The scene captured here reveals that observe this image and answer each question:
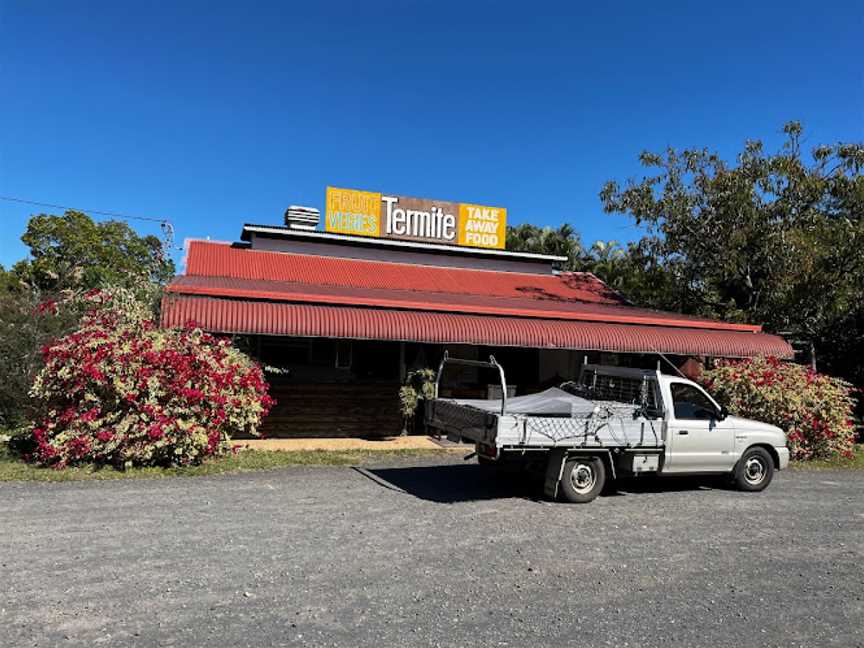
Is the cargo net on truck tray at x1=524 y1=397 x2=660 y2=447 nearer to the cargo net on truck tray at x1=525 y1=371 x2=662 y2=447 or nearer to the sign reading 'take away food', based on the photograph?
the cargo net on truck tray at x1=525 y1=371 x2=662 y2=447

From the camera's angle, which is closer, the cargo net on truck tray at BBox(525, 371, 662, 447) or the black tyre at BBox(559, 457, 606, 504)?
the cargo net on truck tray at BBox(525, 371, 662, 447)

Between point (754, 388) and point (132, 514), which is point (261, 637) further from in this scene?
point (754, 388)

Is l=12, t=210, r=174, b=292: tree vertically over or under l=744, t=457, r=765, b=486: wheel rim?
over

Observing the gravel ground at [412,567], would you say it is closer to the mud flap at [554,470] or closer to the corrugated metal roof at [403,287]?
Answer: the mud flap at [554,470]

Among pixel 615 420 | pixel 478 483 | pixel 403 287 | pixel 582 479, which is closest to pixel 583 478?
pixel 582 479

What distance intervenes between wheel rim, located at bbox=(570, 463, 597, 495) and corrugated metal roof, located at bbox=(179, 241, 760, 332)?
6.68 metres

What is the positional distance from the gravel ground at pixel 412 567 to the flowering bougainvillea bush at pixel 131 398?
0.87 meters

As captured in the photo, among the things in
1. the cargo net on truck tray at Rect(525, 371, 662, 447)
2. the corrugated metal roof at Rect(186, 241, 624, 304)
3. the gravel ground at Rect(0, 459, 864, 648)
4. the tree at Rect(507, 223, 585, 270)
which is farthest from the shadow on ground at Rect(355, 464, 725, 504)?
the tree at Rect(507, 223, 585, 270)

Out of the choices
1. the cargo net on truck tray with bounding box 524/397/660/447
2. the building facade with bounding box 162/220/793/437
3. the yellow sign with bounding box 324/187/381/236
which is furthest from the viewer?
the yellow sign with bounding box 324/187/381/236

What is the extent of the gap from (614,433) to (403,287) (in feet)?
37.7

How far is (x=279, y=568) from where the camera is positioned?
18.1 ft

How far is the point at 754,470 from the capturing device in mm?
9812

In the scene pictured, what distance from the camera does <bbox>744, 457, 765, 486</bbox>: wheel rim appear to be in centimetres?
971

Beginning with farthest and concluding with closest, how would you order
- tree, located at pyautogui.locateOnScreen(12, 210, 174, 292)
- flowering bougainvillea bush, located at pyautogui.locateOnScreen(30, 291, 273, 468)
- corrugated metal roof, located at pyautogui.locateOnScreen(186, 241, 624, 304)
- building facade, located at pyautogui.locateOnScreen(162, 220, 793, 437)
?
tree, located at pyautogui.locateOnScreen(12, 210, 174, 292) → corrugated metal roof, located at pyautogui.locateOnScreen(186, 241, 624, 304) → building facade, located at pyautogui.locateOnScreen(162, 220, 793, 437) → flowering bougainvillea bush, located at pyautogui.locateOnScreen(30, 291, 273, 468)
